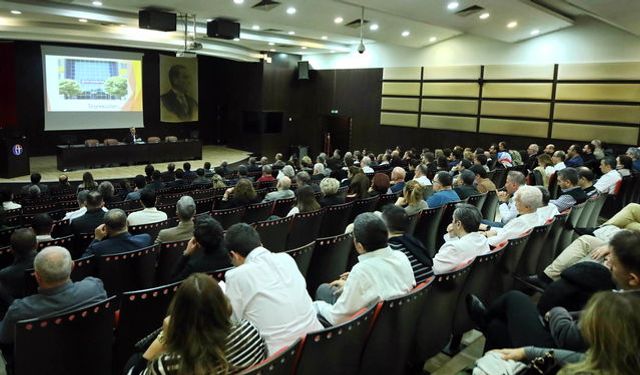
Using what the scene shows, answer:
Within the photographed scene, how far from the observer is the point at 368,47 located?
15.8m

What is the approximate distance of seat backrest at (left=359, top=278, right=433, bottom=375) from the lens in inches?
88.2

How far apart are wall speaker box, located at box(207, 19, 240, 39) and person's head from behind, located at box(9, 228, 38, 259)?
317 inches

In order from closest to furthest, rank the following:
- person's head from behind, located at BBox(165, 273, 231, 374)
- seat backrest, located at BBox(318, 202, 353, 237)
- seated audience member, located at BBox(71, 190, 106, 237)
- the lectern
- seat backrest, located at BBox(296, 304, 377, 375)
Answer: person's head from behind, located at BBox(165, 273, 231, 374) → seat backrest, located at BBox(296, 304, 377, 375) → seated audience member, located at BBox(71, 190, 106, 237) → seat backrest, located at BBox(318, 202, 353, 237) → the lectern

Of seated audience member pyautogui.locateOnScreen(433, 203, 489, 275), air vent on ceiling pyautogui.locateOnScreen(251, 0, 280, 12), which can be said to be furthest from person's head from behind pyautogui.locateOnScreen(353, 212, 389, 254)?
air vent on ceiling pyautogui.locateOnScreen(251, 0, 280, 12)

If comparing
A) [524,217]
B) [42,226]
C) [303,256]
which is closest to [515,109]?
[524,217]

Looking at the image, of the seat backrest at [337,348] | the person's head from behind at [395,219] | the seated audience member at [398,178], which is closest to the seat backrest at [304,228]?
the person's head from behind at [395,219]

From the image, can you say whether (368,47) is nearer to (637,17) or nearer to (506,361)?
(637,17)

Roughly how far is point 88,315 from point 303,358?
3.69 feet

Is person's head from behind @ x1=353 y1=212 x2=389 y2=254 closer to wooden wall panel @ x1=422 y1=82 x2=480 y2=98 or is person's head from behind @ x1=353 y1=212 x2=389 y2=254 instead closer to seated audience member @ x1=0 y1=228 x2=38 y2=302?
seated audience member @ x1=0 y1=228 x2=38 y2=302

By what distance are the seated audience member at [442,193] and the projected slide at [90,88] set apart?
1248cm

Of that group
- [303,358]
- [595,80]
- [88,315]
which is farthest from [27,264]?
[595,80]

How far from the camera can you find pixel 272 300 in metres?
2.17

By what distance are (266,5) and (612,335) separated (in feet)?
29.5

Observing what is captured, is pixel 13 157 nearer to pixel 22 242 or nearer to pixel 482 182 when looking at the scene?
pixel 22 242
